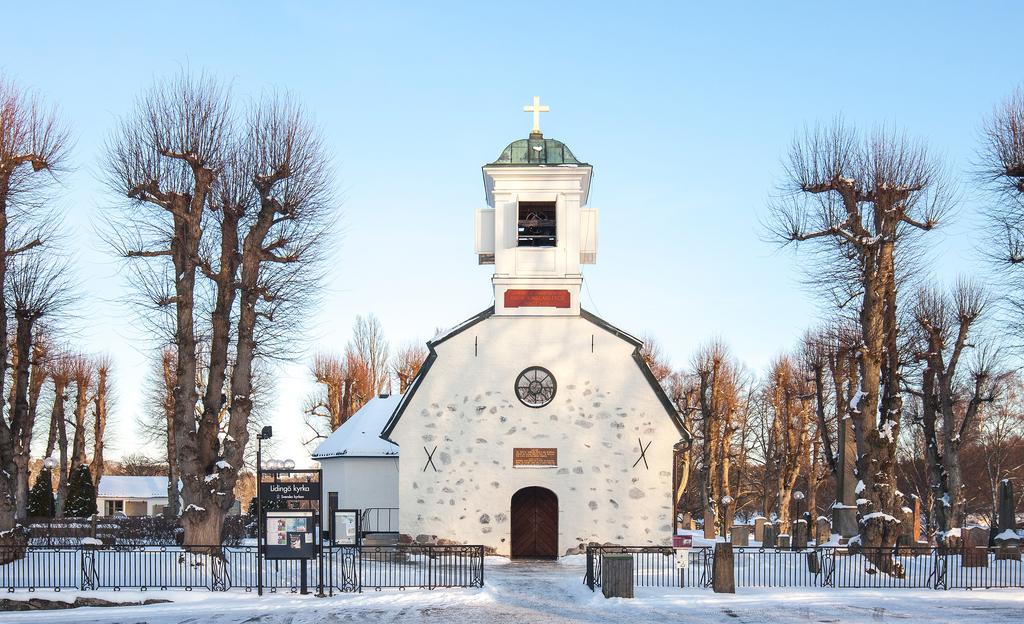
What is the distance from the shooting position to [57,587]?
1962 cm

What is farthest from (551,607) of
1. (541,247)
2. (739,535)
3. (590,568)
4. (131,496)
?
(131,496)

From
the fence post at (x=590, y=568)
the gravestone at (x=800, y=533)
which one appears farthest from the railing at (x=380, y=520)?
the fence post at (x=590, y=568)

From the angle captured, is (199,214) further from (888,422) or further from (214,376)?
(888,422)

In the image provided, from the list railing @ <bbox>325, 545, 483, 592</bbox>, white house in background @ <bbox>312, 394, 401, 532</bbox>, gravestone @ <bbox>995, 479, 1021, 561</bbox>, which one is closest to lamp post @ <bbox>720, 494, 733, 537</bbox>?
gravestone @ <bbox>995, 479, 1021, 561</bbox>

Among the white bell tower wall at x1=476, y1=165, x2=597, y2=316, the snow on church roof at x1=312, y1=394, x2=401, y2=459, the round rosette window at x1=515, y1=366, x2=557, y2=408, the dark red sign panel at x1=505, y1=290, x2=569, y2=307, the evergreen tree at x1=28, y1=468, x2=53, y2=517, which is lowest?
the evergreen tree at x1=28, y1=468, x2=53, y2=517

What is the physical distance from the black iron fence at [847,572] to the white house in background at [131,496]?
62269 mm

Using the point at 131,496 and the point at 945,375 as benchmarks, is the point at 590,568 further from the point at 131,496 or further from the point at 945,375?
the point at 131,496

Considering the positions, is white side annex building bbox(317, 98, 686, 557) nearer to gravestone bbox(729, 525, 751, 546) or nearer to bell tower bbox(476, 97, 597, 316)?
bell tower bbox(476, 97, 597, 316)

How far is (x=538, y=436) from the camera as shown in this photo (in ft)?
90.5

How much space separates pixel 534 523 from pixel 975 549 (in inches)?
418

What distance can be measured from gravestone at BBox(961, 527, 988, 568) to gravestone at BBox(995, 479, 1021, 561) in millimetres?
408

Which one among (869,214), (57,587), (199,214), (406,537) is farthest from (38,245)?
(869,214)

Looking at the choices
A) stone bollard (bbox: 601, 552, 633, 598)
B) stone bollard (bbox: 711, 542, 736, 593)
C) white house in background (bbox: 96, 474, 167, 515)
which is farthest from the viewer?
white house in background (bbox: 96, 474, 167, 515)

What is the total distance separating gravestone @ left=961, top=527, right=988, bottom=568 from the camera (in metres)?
22.9
